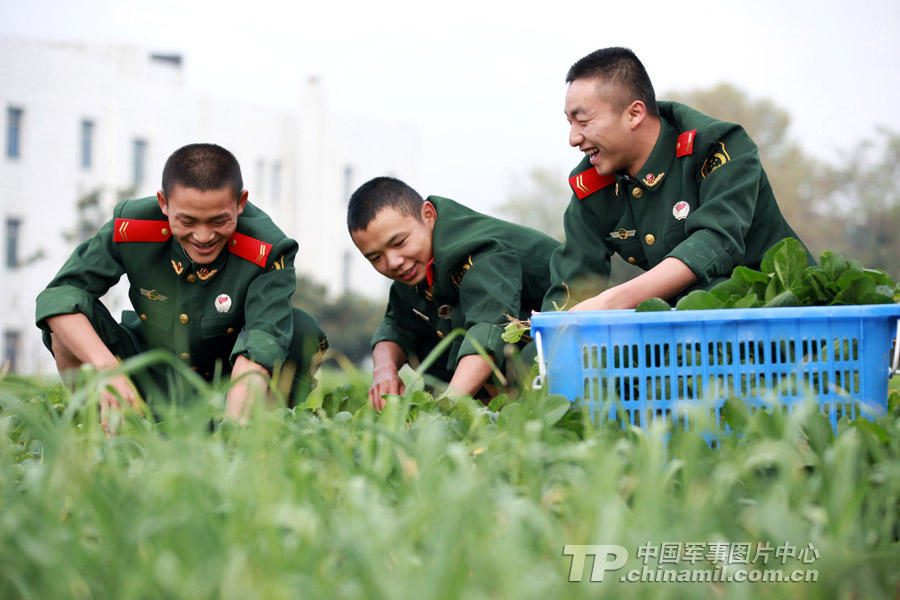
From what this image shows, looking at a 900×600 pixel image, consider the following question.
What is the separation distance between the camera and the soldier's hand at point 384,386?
9.27 feet

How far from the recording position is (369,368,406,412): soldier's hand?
2.83 m

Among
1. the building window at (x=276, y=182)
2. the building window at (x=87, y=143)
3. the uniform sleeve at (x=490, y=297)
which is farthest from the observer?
the building window at (x=276, y=182)

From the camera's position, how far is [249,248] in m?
3.03

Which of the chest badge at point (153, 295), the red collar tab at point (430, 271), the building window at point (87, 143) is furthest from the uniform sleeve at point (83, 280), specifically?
the building window at point (87, 143)

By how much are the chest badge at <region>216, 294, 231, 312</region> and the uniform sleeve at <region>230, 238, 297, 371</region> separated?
110mm

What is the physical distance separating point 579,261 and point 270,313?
1096 mm

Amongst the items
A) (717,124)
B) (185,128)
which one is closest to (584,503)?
(717,124)

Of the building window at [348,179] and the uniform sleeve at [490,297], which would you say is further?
the building window at [348,179]

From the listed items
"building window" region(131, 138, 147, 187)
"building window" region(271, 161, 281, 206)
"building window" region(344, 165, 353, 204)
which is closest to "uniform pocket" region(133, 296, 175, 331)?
"building window" region(131, 138, 147, 187)

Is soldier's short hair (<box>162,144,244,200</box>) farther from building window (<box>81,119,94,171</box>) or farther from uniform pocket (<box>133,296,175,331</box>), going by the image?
building window (<box>81,119,94,171</box>)

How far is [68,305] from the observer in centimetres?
288

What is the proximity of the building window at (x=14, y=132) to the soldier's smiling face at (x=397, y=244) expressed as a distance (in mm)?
22645

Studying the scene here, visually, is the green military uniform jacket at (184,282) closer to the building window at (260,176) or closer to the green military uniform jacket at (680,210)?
the green military uniform jacket at (680,210)

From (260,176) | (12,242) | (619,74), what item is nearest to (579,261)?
(619,74)
